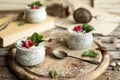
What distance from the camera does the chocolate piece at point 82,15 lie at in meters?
1.45

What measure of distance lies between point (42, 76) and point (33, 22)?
42 cm

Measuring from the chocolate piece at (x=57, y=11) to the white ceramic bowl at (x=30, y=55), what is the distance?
19.2 inches

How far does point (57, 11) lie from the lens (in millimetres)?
1553

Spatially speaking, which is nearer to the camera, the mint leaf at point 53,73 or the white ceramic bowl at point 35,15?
the mint leaf at point 53,73

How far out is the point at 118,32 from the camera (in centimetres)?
143

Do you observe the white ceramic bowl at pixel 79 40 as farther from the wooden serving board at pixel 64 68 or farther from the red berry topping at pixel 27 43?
the red berry topping at pixel 27 43

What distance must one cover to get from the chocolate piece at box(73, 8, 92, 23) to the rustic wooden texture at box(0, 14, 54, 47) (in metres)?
0.12

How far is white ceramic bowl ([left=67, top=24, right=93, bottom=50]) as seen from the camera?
1192 millimetres

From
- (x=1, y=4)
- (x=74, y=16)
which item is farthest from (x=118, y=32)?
(x=1, y=4)

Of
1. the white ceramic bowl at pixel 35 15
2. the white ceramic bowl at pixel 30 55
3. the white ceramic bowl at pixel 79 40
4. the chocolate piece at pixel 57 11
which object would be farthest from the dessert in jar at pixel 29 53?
the chocolate piece at pixel 57 11

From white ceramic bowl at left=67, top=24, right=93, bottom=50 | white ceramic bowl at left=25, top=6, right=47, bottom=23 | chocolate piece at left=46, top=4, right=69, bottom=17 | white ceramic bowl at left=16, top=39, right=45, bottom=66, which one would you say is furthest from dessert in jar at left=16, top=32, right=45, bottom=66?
chocolate piece at left=46, top=4, right=69, bottom=17

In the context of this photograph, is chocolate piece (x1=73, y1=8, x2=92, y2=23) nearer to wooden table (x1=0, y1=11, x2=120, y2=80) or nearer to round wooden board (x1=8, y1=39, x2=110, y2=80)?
round wooden board (x1=8, y1=39, x2=110, y2=80)

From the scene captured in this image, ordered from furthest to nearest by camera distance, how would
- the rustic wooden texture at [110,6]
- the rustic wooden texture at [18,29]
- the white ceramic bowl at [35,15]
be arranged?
the rustic wooden texture at [110,6]
the white ceramic bowl at [35,15]
the rustic wooden texture at [18,29]

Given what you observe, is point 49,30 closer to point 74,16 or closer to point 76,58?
point 74,16
